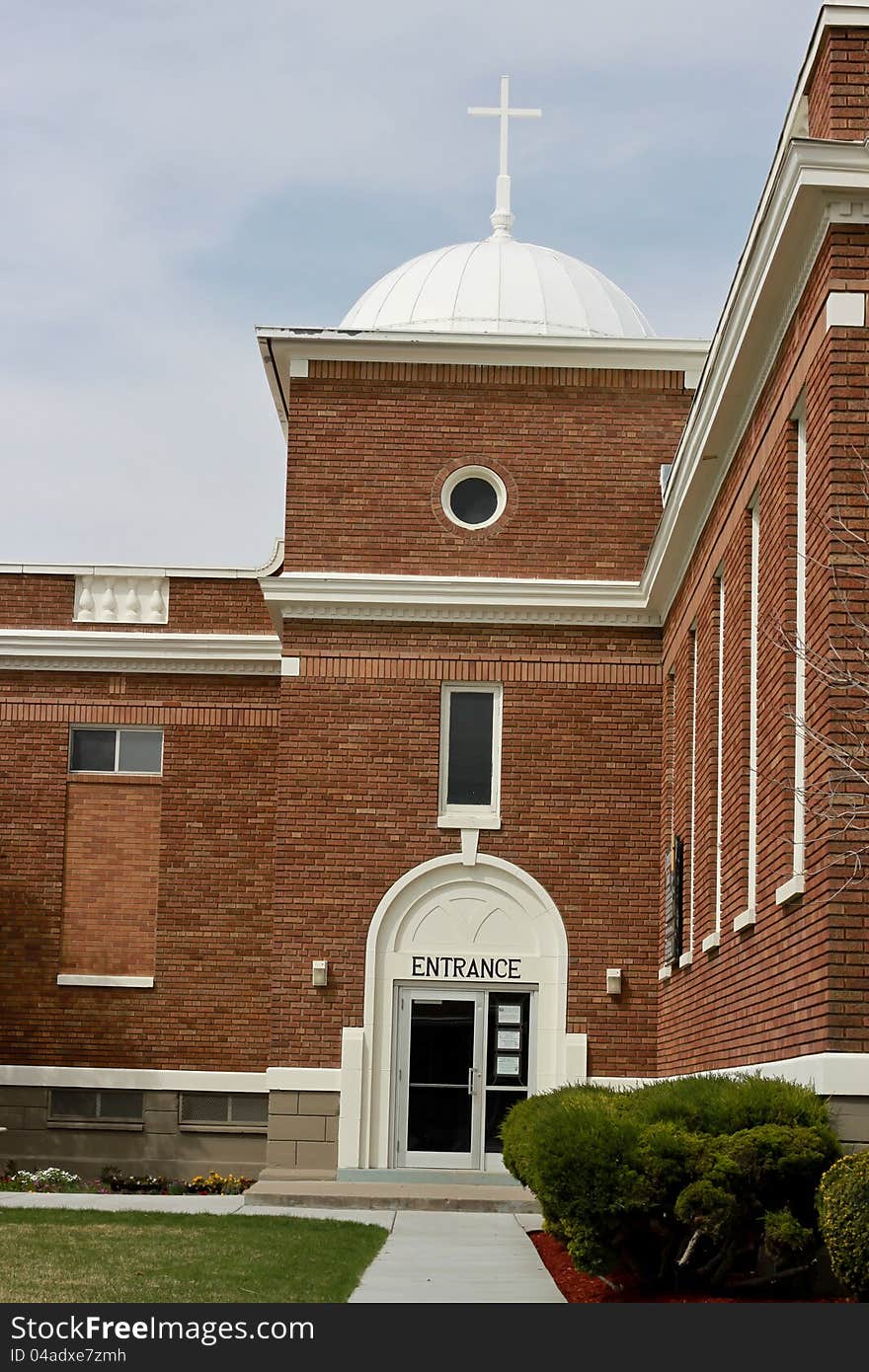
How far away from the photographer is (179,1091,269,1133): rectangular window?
2425cm

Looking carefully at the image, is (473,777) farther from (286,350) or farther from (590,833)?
(286,350)

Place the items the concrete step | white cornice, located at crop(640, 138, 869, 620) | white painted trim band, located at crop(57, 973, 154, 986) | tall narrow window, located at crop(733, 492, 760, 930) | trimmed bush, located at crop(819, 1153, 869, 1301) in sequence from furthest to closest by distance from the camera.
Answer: white painted trim band, located at crop(57, 973, 154, 986), the concrete step, tall narrow window, located at crop(733, 492, 760, 930), white cornice, located at crop(640, 138, 869, 620), trimmed bush, located at crop(819, 1153, 869, 1301)

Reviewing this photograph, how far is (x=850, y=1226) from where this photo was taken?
9.82 metres

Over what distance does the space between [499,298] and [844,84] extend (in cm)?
1263

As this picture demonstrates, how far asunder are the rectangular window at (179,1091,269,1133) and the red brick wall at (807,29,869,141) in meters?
15.4

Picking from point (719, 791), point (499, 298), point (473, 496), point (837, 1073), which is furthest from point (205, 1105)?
point (837, 1073)

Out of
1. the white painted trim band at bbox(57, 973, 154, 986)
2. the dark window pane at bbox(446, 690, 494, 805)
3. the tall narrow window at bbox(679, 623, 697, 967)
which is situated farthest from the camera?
the white painted trim band at bbox(57, 973, 154, 986)

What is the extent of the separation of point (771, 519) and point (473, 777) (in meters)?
8.74

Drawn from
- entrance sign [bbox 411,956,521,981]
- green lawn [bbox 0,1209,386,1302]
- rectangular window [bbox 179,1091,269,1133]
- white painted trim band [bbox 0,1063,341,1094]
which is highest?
entrance sign [bbox 411,956,521,981]

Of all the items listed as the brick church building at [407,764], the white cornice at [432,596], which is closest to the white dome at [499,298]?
the brick church building at [407,764]

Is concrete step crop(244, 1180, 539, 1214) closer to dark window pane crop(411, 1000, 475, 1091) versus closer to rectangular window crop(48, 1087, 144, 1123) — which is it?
dark window pane crop(411, 1000, 475, 1091)

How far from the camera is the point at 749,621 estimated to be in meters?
15.8

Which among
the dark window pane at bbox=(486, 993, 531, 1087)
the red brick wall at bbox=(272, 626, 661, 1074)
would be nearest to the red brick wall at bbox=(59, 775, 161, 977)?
the red brick wall at bbox=(272, 626, 661, 1074)

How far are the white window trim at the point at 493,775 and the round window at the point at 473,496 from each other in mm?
2003
